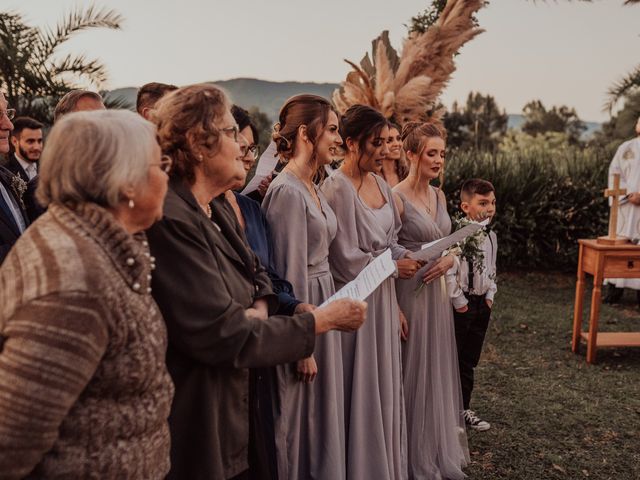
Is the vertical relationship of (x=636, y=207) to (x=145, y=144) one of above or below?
below

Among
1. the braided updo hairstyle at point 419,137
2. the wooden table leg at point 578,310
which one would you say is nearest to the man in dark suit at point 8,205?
the braided updo hairstyle at point 419,137

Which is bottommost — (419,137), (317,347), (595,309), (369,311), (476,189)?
(595,309)

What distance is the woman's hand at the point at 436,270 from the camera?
13.4 feet

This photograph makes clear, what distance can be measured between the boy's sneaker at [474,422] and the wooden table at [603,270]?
2.13 metres

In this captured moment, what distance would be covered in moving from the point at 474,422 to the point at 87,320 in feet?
13.2

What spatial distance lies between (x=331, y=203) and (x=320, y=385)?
1.06 metres

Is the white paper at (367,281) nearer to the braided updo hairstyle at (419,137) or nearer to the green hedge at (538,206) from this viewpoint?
the braided updo hairstyle at (419,137)

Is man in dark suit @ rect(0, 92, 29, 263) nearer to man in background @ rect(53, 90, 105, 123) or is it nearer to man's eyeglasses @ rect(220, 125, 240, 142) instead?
man in background @ rect(53, 90, 105, 123)

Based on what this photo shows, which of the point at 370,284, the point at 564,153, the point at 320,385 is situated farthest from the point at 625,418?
the point at 564,153

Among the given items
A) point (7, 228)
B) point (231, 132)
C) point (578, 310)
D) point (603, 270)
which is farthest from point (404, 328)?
point (578, 310)

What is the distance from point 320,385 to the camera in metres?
3.28

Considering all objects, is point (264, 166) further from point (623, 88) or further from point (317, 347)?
point (623, 88)

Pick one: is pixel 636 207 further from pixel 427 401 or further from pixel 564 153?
pixel 427 401

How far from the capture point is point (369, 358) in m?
3.57
